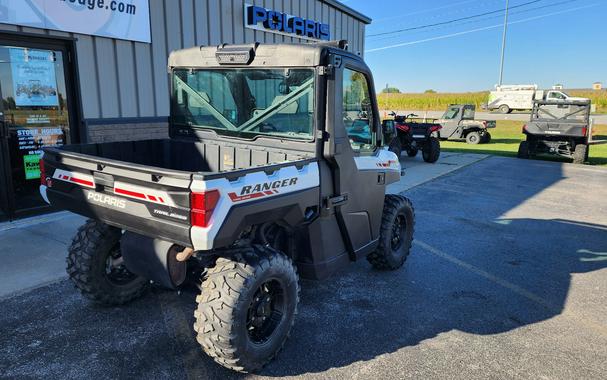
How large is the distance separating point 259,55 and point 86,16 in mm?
4435

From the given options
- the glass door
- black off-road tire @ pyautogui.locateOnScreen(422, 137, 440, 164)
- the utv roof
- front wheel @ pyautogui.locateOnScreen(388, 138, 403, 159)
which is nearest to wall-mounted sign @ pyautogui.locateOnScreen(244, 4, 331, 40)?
front wheel @ pyautogui.locateOnScreen(388, 138, 403, 159)

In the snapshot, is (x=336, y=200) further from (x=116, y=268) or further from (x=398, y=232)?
(x=116, y=268)

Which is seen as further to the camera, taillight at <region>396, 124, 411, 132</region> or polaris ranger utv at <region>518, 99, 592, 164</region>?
polaris ranger utv at <region>518, 99, 592, 164</region>

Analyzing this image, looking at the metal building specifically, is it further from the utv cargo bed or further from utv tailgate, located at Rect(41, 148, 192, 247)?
utv tailgate, located at Rect(41, 148, 192, 247)

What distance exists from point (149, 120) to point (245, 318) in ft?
18.9

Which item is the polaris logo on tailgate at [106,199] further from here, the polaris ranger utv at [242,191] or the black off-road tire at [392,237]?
the black off-road tire at [392,237]

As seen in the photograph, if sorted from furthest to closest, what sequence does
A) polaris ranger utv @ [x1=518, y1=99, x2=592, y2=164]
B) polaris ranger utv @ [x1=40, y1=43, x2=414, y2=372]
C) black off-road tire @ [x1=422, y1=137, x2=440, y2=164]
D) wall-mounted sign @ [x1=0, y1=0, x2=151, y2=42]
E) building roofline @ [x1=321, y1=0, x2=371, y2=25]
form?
polaris ranger utv @ [x1=518, y1=99, x2=592, y2=164] < black off-road tire @ [x1=422, y1=137, x2=440, y2=164] < building roofline @ [x1=321, y1=0, x2=371, y2=25] < wall-mounted sign @ [x1=0, y1=0, x2=151, y2=42] < polaris ranger utv @ [x1=40, y1=43, x2=414, y2=372]

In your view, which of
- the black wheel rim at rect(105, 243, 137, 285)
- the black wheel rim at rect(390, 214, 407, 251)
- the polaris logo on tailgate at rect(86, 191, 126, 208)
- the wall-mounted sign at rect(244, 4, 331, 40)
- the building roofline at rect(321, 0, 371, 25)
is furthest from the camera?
the building roofline at rect(321, 0, 371, 25)

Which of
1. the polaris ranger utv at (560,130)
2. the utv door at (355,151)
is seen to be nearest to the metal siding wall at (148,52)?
the utv door at (355,151)

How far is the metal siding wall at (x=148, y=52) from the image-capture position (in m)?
6.79

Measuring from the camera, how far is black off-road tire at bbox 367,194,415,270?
4582 millimetres

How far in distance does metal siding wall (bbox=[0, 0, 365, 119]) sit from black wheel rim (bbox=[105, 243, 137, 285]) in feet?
12.6

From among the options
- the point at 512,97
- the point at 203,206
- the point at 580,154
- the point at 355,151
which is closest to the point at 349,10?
the point at 580,154

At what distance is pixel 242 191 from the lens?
8.80ft
